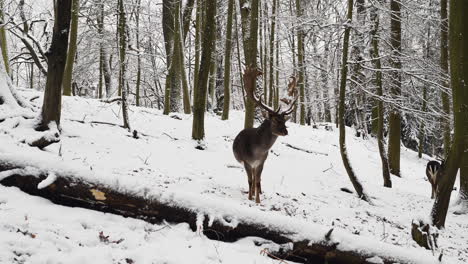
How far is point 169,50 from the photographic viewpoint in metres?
16.7

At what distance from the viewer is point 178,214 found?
4.68 meters

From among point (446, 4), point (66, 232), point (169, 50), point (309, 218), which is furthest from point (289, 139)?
point (66, 232)

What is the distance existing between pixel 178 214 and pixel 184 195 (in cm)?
25

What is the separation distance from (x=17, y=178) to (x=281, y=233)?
3190 mm

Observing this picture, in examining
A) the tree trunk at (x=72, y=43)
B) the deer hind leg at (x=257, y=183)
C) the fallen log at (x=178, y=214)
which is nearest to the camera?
the fallen log at (x=178, y=214)

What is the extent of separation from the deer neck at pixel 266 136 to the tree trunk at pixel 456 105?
3.30 meters

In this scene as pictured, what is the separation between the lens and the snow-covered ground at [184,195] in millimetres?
3826

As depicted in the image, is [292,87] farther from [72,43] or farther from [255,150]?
[72,43]

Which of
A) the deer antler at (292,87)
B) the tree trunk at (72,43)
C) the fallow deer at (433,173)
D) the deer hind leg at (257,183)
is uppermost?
the tree trunk at (72,43)

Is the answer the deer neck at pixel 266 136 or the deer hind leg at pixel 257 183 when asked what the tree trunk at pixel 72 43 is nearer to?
the deer neck at pixel 266 136

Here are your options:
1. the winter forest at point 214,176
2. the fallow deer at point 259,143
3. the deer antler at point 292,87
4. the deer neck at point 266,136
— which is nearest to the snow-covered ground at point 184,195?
the winter forest at point 214,176

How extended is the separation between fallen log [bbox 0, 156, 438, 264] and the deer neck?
304cm

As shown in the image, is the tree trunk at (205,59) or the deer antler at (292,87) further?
the tree trunk at (205,59)

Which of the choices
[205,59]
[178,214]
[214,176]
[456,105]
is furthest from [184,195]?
[205,59]
